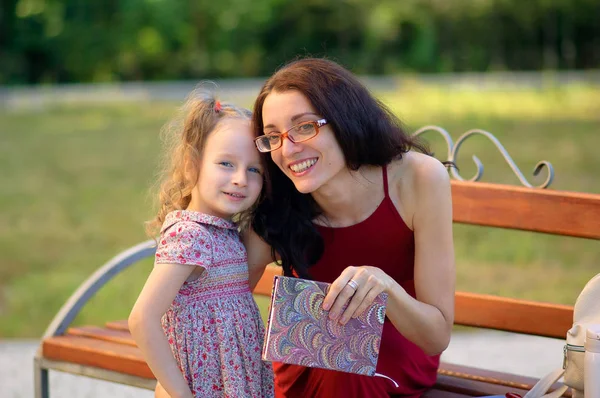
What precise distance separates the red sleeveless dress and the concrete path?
204cm

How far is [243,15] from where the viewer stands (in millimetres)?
18781

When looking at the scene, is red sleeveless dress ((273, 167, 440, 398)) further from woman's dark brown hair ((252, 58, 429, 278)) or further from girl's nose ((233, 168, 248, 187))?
girl's nose ((233, 168, 248, 187))

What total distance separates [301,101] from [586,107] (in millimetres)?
12266

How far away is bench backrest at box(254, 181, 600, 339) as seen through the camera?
288 centimetres

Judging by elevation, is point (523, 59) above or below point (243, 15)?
below

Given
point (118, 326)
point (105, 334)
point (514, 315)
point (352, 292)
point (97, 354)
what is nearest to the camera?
point (352, 292)

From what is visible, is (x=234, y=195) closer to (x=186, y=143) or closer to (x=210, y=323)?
(x=186, y=143)

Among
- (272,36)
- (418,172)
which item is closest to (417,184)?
(418,172)

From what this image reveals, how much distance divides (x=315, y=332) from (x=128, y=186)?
7.53 metres

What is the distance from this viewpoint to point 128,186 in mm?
9547

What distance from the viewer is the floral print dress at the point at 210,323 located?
2418 mm

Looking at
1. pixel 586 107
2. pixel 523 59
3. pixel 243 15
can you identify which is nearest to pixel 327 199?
pixel 586 107

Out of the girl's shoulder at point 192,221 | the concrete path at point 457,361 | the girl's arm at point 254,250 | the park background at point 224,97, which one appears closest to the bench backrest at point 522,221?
the girl's arm at point 254,250

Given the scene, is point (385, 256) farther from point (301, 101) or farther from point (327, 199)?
point (301, 101)
